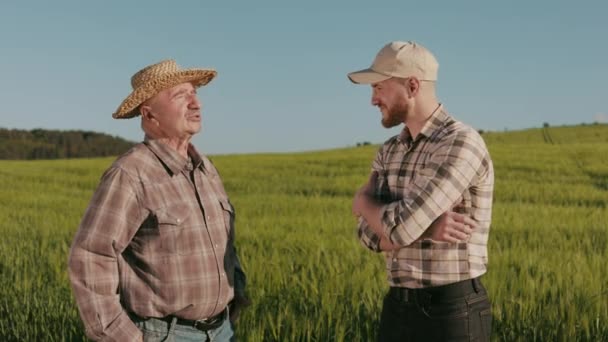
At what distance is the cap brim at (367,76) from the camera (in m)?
3.01

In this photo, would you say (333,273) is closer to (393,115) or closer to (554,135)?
(393,115)

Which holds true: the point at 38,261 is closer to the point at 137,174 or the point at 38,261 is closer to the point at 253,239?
the point at 253,239

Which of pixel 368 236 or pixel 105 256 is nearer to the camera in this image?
pixel 105 256

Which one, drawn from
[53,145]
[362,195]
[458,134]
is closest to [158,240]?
[362,195]

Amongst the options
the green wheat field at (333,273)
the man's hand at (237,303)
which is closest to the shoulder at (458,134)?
the man's hand at (237,303)

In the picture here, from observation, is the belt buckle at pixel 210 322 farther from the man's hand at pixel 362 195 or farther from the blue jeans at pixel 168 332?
the man's hand at pixel 362 195

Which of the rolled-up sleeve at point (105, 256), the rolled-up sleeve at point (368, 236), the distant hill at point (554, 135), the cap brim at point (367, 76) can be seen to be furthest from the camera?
the distant hill at point (554, 135)

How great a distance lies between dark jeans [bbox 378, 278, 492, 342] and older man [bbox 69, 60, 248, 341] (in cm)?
78

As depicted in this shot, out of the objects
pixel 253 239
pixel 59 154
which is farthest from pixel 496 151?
pixel 59 154

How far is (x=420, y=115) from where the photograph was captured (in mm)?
3051

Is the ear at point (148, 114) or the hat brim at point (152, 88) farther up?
the hat brim at point (152, 88)

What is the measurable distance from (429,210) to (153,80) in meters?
1.31

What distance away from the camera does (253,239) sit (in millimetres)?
9086

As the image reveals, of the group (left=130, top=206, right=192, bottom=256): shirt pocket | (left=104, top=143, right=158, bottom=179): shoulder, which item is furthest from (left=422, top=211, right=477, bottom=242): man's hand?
(left=104, top=143, right=158, bottom=179): shoulder
